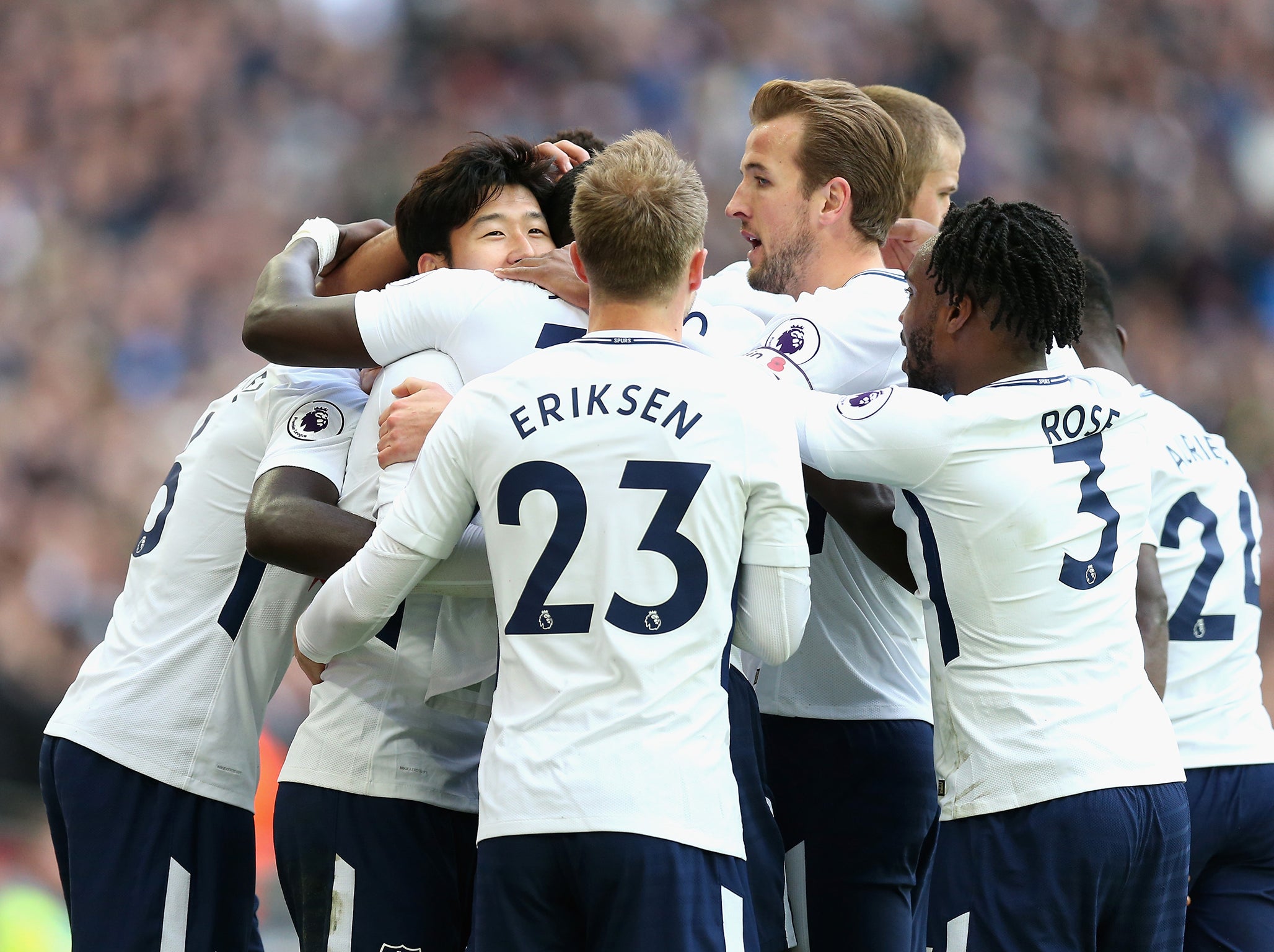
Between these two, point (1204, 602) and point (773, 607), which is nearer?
point (773, 607)

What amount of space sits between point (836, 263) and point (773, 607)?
150 cm

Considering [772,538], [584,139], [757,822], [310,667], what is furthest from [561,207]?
[757,822]

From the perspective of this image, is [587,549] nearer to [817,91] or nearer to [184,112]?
[817,91]

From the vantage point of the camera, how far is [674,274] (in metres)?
2.70

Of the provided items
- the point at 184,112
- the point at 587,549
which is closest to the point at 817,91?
the point at 587,549

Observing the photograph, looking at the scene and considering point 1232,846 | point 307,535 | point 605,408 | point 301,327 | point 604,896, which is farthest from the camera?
point 1232,846

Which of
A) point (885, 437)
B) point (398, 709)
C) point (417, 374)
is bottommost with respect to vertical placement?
point (398, 709)

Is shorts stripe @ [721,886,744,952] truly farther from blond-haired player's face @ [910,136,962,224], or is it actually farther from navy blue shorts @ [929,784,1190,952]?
blond-haired player's face @ [910,136,962,224]

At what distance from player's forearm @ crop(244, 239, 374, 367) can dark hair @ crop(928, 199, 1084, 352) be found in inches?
54.9

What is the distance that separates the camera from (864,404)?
2.91 metres

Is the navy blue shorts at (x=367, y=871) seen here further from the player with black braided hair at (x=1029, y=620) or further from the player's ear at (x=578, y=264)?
the player's ear at (x=578, y=264)

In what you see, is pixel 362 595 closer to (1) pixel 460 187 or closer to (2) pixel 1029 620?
(1) pixel 460 187

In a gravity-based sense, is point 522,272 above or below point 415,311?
above

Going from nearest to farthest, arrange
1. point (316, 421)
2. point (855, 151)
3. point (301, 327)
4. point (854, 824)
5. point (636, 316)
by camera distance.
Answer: point (636, 316) → point (301, 327) → point (316, 421) → point (854, 824) → point (855, 151)
